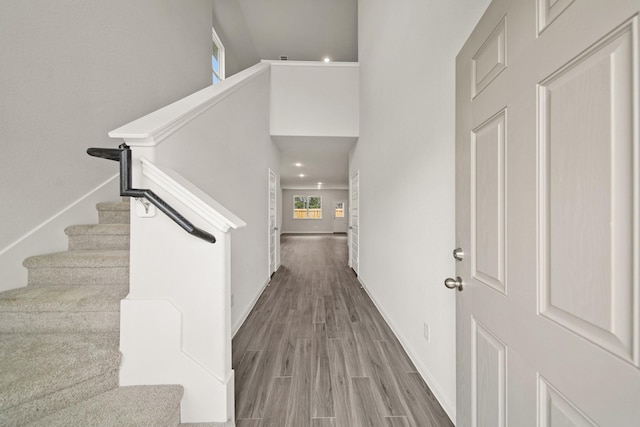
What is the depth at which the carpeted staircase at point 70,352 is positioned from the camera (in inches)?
37.5

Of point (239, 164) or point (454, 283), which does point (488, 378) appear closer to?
point (454, 283)

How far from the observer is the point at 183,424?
1181 millimetres

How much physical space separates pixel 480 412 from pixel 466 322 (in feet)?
1.08

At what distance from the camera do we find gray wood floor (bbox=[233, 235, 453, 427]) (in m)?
1.39

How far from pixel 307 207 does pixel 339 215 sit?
1787mm

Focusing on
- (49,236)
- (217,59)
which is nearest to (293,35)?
(217,59)

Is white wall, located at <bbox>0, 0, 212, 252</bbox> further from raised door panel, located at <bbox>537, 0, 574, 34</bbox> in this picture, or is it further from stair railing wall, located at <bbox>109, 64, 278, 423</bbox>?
raised door panel, located at <bbox>537, 0, 574, 34</bbox>

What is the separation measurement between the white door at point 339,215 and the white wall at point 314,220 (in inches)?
6.4

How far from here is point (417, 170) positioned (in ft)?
5.92

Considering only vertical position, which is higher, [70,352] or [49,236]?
[49,236]

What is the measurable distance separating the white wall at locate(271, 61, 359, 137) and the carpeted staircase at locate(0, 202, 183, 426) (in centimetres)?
301

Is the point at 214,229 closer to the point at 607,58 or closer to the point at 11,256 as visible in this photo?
the point at 607,58

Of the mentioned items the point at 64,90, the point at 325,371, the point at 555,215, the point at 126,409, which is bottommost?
the point at 325,371

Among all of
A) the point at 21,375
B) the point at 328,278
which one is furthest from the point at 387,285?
the point at 21,375
